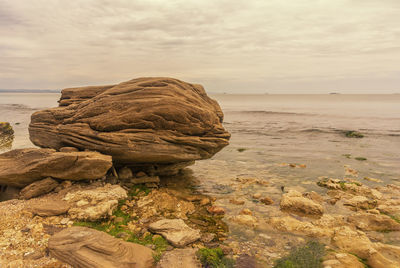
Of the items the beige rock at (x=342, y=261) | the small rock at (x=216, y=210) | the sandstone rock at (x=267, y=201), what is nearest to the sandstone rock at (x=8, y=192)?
the small rock at (x=216, y=210)

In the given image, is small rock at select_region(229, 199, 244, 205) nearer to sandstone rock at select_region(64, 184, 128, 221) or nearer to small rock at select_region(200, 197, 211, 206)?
small rock at select_region(200, 197, 211, 206)

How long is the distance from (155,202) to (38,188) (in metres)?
4.97

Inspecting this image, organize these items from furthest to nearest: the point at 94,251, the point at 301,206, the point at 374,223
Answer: the point at 301,206 → the point at 374,223 → the point at 94,251

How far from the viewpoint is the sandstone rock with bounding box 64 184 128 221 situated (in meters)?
9.30

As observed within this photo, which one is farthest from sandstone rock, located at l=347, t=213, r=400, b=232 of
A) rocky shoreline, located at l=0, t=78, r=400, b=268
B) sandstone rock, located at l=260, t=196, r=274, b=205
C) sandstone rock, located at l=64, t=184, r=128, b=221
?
sandstone rock, located at l=64, t=184, r=128, b=221

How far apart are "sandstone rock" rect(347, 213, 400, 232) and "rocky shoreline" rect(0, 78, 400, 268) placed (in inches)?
1.7

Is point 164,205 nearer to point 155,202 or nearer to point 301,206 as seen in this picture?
point 155,202

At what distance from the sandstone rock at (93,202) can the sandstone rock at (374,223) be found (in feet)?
32.8

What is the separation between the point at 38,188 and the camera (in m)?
10.5

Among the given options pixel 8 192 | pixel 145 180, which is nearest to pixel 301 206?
pixel 145 180

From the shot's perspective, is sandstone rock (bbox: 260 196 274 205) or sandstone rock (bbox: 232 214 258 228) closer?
sandstone rock (bbox: 232 214 258 228)

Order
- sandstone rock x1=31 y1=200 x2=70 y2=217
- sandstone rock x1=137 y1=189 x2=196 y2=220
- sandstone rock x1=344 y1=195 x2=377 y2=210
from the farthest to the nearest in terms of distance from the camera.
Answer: sandstone rock x1=344 y1=195 x2=377 y2=210
sandstone rock x1=137 y1=189 x2=196 y2=220
sandstone rock x1=31 y1=200 x2=70 y2=217

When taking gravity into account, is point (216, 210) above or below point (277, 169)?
above

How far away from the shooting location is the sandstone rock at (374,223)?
9.75 meters
